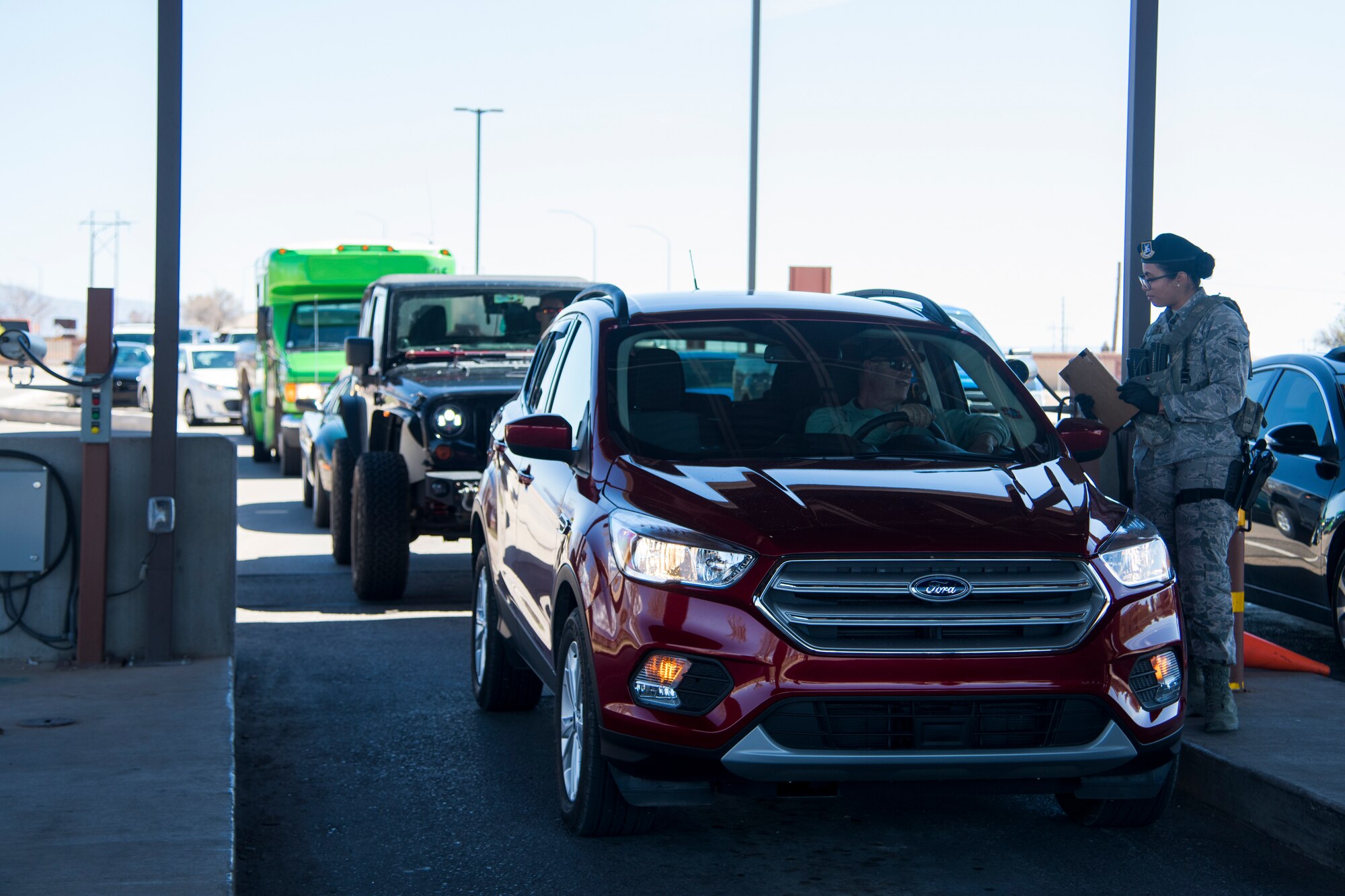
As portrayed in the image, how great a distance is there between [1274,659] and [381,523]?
5.44 metres

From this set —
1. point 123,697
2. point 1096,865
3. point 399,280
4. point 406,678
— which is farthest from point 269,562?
point 1096,865

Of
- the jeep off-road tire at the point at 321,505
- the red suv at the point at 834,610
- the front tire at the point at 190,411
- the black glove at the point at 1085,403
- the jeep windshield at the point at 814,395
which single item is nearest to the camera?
the red suv at the point at 834,610

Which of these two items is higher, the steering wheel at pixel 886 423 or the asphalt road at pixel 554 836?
the steering wheel at pixel 886 423

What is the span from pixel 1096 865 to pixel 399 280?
8284 millimetres

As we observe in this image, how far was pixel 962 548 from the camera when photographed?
4680 mm

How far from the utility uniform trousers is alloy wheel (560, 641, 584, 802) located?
2.51 metres

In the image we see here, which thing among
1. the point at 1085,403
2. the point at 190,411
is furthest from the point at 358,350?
the point at 190,411

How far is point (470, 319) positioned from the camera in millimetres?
12258

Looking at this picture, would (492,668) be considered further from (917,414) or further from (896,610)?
(896,610)

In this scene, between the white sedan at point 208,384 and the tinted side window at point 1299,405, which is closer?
the tinted side window at point 1299,405

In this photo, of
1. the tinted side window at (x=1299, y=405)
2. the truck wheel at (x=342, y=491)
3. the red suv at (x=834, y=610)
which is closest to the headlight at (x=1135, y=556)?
the red suv at (x=834, y=610)

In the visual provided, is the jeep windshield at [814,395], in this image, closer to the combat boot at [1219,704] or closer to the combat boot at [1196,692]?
the combat boot at [1219,704]

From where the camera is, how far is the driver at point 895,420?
19.0 feet

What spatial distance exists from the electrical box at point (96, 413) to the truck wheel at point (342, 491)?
3731mm
